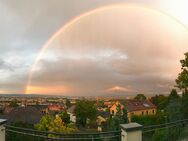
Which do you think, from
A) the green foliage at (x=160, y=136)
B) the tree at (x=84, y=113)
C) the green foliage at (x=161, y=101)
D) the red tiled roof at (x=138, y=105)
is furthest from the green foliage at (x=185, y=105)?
the red tiled roof at (x=138, y=105)

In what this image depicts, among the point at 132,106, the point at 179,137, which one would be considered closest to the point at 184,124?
the point at 179,137

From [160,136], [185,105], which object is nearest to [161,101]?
[185,105]

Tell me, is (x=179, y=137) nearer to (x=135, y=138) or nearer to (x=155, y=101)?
(x=135, y=138)

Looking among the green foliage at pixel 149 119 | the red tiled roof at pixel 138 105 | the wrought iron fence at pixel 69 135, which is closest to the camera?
the wrought iron fence at pixel 69 135

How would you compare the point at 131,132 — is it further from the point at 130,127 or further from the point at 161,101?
the point at 161,101

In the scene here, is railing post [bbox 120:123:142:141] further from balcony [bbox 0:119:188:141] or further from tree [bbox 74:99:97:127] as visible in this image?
tree [bbox 74:99:97:127]

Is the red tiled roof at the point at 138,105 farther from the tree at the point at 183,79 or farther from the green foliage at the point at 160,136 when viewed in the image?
the green foliage at the point at 160,136

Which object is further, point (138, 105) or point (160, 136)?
point (138, 105)

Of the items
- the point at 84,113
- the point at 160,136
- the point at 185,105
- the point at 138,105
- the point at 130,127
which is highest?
the point at 185,105

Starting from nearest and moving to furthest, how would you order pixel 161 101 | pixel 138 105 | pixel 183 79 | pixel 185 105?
pixel 185 105, pixel 183 79, pixel 161 101, pixel 138 105

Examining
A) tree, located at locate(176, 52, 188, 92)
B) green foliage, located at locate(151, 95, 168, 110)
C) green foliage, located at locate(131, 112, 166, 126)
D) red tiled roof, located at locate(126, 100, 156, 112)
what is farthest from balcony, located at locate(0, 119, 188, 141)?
red tiled roof, located at locate(126, 100, 156, 112)
